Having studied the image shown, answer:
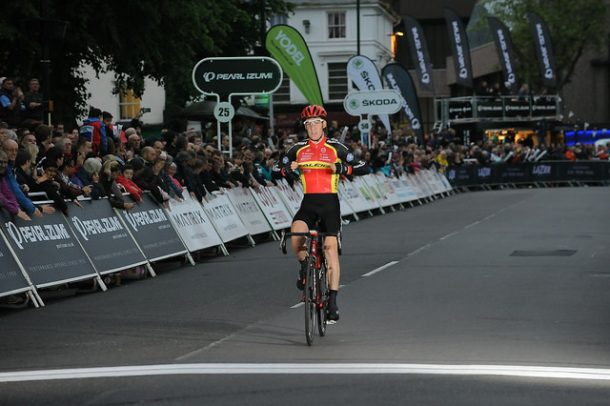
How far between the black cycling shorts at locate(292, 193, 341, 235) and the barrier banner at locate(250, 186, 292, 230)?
1408cm

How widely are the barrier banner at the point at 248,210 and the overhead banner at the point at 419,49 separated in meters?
38.0

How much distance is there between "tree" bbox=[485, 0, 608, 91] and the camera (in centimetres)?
8794

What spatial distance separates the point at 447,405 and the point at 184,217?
1368 cm

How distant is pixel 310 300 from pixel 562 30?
3086 inches

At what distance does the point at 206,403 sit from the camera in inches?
349

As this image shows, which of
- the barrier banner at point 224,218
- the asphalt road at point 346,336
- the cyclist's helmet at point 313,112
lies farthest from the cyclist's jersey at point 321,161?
the barrier banner at point 224,218

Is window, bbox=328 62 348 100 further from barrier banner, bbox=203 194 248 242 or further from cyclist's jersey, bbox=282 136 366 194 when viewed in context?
cyclist's jersey, bbox=282 136 366 194

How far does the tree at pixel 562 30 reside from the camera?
289 feet

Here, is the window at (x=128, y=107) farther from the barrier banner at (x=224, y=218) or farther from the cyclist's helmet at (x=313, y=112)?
the cyclist's helmet at (x=313, y=112)

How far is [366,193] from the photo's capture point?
1499 inches

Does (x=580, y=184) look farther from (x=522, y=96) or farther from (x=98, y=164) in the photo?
(x=98, y=164)

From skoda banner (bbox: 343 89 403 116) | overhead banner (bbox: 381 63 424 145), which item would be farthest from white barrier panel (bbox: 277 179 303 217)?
overhead banner (bbox: 381 63 424 145)

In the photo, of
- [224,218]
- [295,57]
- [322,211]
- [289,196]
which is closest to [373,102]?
[295,57]

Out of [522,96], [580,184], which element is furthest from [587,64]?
[580,184]
